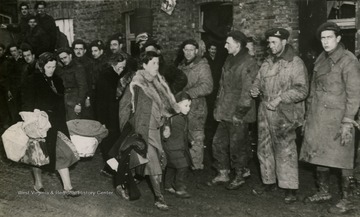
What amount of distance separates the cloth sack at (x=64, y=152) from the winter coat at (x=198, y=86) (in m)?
1.75

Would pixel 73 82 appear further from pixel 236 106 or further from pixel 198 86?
pixel 236 106

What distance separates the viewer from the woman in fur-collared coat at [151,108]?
16.4 feet

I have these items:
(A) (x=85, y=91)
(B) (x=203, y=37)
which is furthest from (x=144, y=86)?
(B) (x=203, y=37)

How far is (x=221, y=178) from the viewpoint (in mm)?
6105

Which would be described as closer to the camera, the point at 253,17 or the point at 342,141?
the point at 342,141

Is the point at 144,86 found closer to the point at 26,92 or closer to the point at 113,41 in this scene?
the point at 26,92

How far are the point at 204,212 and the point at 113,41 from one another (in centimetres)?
402

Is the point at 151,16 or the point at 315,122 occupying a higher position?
the point at 151,16

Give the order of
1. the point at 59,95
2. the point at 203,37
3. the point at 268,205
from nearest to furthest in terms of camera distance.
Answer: the point at 268,205
the point at 59,95
the point at 203,37

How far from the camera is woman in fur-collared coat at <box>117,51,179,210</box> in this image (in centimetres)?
500

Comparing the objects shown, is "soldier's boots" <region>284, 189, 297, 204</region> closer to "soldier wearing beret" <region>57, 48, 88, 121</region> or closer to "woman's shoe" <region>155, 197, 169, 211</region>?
"woman's shoe" <region>155, 197, 169, 211</region>

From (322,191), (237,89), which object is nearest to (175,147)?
(237,89)

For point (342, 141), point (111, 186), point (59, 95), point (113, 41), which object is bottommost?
point (111, 186)

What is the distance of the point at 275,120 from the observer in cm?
525
